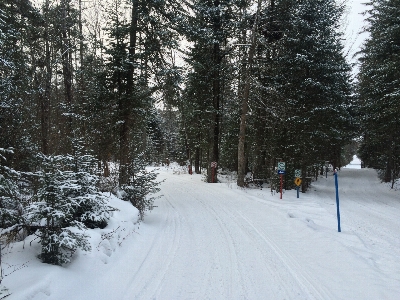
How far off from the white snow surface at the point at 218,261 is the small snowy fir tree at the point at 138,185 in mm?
587

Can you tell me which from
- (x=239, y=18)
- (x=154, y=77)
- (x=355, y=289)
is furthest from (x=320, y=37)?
(x=355, y=289)

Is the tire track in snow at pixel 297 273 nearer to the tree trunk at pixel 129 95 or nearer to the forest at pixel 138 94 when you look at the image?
the forest at pixel 138 94

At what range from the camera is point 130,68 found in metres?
12.1

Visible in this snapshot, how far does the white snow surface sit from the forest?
0.57m

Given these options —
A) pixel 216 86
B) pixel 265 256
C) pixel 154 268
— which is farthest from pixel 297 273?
pixel 216 86

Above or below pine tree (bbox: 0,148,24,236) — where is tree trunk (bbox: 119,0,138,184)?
above

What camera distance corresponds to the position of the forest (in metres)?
5.59

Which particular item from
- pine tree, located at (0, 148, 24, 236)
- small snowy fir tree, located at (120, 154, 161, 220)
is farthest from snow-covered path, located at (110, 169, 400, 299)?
pine tree, located at (0, 148, 24, 236)

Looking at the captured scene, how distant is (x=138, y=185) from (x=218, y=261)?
4.26m

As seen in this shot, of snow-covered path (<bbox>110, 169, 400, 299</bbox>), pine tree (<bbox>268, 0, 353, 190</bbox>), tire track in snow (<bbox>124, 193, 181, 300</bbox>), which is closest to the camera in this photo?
tire track in snow (<bbox>124, 193, 181, 300</bbox>)

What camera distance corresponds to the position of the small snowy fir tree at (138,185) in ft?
28.8

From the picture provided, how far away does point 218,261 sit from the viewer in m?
5.54

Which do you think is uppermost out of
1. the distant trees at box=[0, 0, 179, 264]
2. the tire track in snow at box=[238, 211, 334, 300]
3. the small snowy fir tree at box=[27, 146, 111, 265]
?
the distant trees at box=[0, 0, 179, 264]

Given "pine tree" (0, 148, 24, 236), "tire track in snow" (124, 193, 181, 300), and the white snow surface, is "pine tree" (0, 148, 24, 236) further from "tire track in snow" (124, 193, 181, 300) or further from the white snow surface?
"tire track in snow" (124, 193, 181, 300)
